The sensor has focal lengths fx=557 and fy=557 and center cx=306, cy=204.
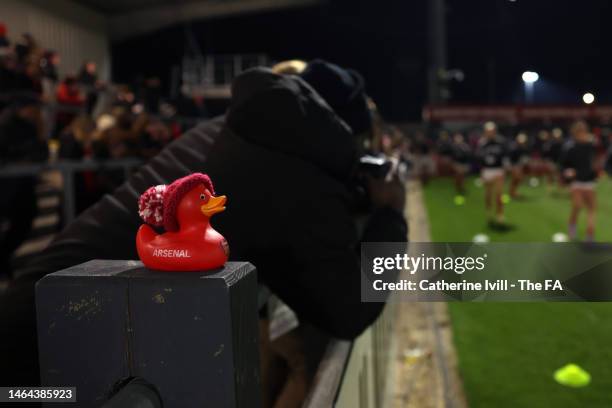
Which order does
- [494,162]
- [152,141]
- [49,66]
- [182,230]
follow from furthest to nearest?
[49,66]
[494,162]
[152,141]
[182,230]

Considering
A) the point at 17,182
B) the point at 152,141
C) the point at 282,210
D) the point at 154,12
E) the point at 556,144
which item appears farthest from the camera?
the point at 154,12

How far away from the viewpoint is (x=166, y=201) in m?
0.80

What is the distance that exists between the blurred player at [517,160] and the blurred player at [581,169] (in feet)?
8.13

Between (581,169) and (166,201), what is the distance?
264 inches

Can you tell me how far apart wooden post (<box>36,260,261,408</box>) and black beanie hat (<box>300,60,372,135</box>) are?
0.89 metres

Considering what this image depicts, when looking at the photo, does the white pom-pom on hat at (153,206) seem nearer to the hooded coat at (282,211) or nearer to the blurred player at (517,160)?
the hooded coat at (282,211)

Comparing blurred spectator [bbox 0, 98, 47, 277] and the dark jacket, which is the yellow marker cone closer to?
the dark jacket

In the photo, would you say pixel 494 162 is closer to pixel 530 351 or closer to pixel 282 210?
pixel 530 351

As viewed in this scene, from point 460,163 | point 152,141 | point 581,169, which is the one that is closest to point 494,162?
point 581,169

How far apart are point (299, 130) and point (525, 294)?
634 millimetres

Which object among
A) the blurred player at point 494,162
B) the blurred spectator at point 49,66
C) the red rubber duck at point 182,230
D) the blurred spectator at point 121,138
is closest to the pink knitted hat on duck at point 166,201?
the red rubber duck at point 182,230

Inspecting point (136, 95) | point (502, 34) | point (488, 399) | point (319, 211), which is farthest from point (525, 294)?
point (136, 95)

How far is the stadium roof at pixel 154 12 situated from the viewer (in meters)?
15.0

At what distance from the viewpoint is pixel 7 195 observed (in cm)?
420
